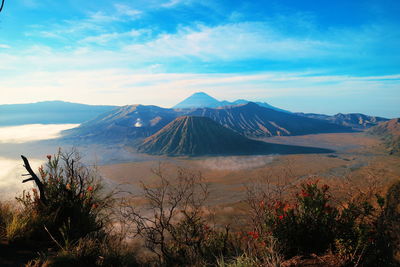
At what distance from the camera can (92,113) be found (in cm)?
15775

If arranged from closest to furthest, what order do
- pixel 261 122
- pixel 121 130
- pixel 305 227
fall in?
1. pixel 305 227
2. pixel 121 130
3. pixel 261 122

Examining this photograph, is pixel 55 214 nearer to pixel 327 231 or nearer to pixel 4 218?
pixel 4 218

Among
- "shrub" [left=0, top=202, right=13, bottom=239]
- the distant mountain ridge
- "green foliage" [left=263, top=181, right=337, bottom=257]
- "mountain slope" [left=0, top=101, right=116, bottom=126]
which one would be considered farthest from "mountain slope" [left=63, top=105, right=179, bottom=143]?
"green foliage" [left=263, top=181, right=337, bottom=257]

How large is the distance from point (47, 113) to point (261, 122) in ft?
438

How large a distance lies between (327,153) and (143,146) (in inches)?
1758

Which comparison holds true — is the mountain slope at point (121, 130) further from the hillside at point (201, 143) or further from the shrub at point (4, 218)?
the shrub at point (4, 218)

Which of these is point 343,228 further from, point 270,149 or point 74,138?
point 74,138

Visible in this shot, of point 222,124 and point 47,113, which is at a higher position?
point 47,113

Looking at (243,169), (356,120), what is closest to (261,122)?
(356,120)

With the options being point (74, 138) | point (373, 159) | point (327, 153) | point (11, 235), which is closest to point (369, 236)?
point (11, 235)

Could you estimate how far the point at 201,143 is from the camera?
59656mm

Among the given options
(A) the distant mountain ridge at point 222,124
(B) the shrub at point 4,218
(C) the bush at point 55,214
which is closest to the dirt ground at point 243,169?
(C) the bush at point 55,214

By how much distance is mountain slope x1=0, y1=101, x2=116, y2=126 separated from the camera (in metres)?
128

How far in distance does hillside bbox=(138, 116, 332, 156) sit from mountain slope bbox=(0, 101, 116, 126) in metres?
94.3
